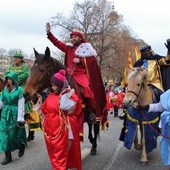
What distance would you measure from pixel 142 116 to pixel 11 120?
270 cm

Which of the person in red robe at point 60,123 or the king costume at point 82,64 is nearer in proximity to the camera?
the person in red robe at point 60,123

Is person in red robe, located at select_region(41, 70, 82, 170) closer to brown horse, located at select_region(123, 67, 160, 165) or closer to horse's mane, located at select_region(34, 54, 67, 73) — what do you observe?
horse's mane, located at select_region(34, 54, 67, 73)

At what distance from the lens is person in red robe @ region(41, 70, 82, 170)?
14.9ft

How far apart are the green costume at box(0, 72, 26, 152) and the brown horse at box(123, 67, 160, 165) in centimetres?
227

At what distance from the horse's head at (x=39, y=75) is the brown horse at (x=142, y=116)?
1.63 m

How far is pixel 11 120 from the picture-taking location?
636 cm

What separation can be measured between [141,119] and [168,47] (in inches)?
60.9

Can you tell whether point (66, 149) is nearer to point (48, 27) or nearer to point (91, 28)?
point (48, 27)

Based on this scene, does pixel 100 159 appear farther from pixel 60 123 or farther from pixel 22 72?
pixel 22 72

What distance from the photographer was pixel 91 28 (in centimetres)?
3738

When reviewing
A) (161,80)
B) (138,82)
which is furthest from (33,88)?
(161,80)

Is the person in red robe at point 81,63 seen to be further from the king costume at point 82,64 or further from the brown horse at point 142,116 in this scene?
the brown horse at point 142,116

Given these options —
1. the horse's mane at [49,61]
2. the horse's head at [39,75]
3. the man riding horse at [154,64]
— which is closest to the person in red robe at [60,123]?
the horse's head at [39,75]

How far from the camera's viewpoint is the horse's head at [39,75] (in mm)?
5055
